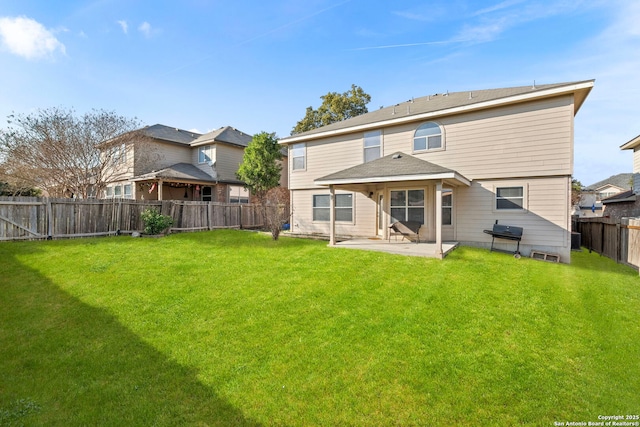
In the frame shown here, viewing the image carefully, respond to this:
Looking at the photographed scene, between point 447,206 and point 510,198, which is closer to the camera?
point 510,198

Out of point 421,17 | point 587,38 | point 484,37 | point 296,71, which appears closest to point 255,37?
point 296,71

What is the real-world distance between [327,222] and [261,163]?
6.75 metres

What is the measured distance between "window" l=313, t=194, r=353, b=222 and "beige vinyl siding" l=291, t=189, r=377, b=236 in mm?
173

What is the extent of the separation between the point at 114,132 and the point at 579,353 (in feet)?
64.6

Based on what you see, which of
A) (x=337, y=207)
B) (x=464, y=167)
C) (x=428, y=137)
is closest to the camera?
(x=464, y=167)

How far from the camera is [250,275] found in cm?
672

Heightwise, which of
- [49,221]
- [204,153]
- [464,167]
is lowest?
[49,221]

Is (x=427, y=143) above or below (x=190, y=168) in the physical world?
below

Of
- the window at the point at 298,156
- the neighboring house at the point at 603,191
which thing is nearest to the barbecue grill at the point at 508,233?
the window at the point at 298,156

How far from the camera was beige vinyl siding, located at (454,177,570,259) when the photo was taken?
9.05 m

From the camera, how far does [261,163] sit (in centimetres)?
1769

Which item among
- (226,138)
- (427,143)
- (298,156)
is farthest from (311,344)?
(226,138)

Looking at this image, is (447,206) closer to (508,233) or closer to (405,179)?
(508,233)

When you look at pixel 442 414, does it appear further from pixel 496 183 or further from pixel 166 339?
pixel 496 183
